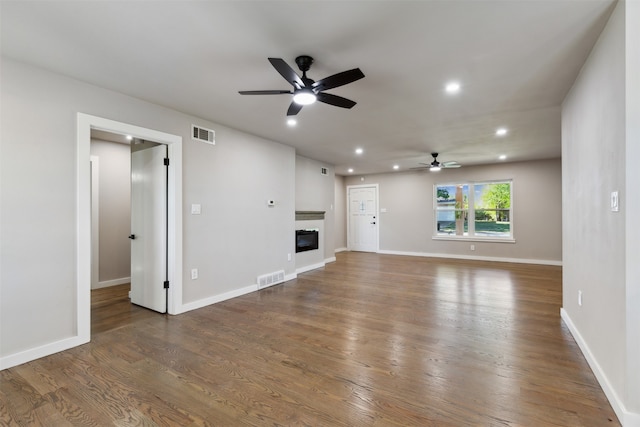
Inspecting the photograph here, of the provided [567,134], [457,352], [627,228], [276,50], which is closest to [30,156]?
[276,50]

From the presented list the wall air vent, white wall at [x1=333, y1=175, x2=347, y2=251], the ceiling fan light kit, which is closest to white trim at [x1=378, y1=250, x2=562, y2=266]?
white wall at [x1=333, y1=175, x2=347, y2=251]

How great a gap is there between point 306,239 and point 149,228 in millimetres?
3300

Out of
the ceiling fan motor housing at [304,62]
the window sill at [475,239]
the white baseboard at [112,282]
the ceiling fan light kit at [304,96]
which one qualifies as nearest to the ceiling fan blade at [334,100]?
the ceiling fan light kit at [304,96]

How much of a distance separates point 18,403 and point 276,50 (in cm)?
311

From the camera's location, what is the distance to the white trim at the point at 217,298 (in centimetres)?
384

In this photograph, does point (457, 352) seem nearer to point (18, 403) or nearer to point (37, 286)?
point (18, 403)

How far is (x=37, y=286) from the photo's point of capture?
8.61 feet

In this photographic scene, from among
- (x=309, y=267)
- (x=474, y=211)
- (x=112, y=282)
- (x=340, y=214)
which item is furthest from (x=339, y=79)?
(x=340, y=214)

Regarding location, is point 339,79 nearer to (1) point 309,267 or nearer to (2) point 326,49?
(2) point 326,49

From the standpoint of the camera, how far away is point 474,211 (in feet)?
26.3

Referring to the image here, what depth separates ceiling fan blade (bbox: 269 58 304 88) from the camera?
6.90ft

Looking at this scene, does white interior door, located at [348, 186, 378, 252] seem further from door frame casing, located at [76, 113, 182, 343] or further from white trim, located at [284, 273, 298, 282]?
door frame casing, located at [76, 113, 182, 343]

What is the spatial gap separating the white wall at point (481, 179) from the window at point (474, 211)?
16cm

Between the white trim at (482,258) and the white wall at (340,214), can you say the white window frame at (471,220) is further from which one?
the white wall at (340,214)
